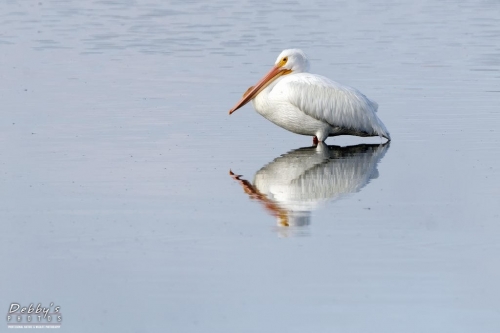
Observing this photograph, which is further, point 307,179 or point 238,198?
point 307,179

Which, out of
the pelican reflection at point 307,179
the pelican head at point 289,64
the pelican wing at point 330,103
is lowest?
the pelican reflection at point 307,179

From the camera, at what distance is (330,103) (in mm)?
11469

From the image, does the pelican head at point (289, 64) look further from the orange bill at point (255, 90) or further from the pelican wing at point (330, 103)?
the pelican wing at point (330, 103)

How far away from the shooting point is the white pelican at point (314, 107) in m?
11.3

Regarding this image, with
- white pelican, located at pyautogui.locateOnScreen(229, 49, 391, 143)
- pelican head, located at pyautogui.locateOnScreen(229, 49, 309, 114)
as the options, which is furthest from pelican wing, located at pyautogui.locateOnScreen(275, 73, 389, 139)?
pelican head, located at pyautogui.locateOnScreen(229, 49, 309, 114)

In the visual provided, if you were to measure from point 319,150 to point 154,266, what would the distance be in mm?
4364

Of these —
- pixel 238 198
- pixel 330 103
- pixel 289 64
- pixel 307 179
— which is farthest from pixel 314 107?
pixel 238 198

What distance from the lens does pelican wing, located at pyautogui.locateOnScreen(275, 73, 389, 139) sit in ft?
37.2

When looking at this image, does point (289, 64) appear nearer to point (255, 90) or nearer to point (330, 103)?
point (255, 90)

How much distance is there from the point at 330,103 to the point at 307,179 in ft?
7.61

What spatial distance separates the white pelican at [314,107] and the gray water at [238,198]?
0.17 meters

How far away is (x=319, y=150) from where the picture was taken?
1098 centimetres

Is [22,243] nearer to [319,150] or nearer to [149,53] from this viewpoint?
[319,150]

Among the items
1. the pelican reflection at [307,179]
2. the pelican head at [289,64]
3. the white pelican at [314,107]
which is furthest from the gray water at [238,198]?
the pelican head at [289,64]
